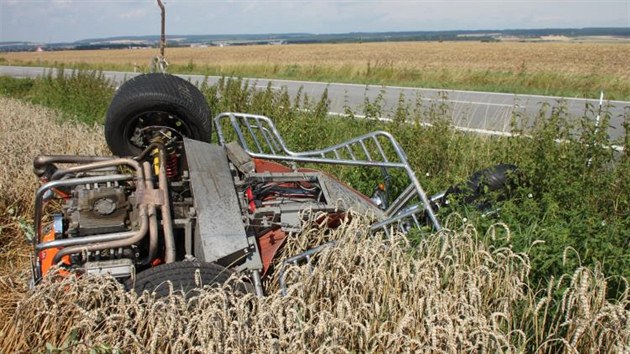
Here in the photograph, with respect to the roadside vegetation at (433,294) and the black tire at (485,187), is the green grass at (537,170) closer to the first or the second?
the roadside vegetation at (433,294)

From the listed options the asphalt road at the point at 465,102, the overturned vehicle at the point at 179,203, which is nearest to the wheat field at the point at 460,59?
the asphalt road at the point at 465,102

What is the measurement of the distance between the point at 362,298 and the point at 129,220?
1670 mm

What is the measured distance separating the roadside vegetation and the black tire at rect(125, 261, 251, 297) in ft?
0.38

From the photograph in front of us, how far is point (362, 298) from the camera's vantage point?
3012 millimetres

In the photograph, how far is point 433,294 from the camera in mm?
2904

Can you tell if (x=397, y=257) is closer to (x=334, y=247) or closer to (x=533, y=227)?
(x=334, y=247)

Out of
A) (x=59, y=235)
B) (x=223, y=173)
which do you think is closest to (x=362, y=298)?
(x=223, y=173)

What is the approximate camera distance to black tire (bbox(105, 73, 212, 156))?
4680 millimetres

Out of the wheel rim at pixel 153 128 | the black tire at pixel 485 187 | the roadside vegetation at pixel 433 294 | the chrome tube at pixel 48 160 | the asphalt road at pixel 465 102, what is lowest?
the asphalt road at pixel 465 102

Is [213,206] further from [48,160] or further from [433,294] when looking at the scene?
[433,294]

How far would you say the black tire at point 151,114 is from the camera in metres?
4.68

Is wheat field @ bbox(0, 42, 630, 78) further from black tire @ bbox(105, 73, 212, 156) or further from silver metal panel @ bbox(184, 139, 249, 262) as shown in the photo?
silver metal panel @ bbox(184, 139, 249, 262)

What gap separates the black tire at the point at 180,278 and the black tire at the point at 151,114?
1819 millimetres

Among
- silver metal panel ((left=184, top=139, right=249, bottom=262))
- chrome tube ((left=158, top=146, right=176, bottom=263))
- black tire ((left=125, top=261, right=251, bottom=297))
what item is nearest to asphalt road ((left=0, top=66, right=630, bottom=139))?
silver metal panel ((left=184, top=139, right=249, bottom=262))
